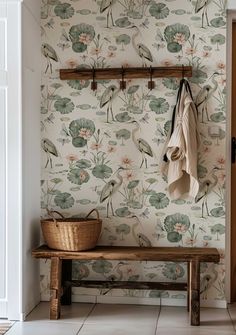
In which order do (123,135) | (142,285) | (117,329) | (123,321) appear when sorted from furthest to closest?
(123,135) < (142,285) < (123,321) < (117,329)

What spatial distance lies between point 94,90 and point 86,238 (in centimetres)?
108

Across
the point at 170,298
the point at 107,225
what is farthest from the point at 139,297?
the point at 107,225

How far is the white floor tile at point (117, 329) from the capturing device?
10.3 feet

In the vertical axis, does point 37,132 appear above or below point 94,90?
below

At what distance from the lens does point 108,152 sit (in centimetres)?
375

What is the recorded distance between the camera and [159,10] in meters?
3.70

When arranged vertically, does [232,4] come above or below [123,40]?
above

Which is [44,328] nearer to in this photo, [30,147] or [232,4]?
[30,147]

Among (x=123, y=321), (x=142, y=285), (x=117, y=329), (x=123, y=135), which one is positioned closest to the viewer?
(x=117, y=329)

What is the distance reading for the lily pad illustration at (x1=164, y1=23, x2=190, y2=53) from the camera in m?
3.69

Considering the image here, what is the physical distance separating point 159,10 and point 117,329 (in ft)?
7.16

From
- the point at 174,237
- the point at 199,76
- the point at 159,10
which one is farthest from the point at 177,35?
the point at 174,237
